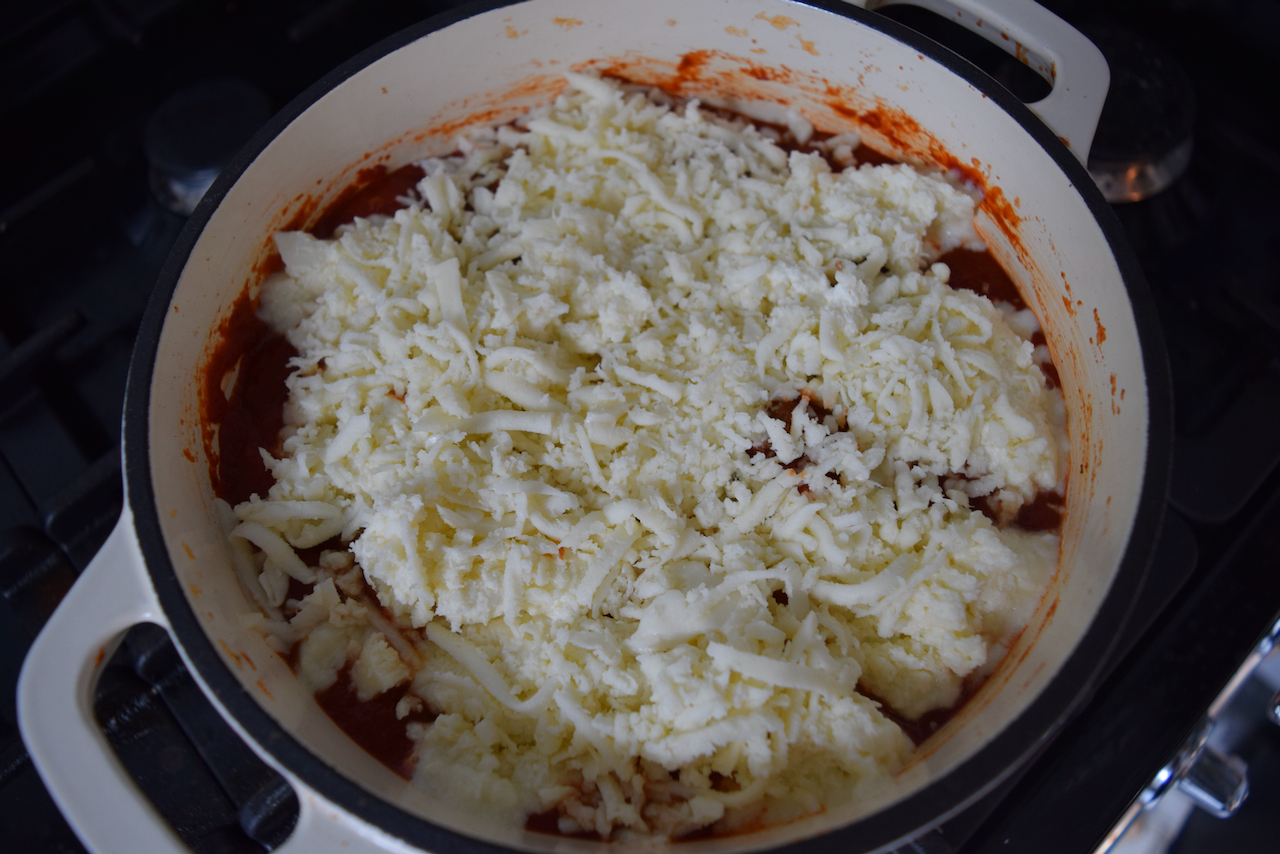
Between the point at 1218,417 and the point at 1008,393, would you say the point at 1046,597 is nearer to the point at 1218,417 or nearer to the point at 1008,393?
the point at 1008,393

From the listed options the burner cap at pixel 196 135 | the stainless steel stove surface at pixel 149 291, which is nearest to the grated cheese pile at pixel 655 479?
the stainless steel stove surface at pixel 149 291

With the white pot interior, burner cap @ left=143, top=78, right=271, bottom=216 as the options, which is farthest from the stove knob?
burner cap @ left=143, top=78, right=271, bottom=216

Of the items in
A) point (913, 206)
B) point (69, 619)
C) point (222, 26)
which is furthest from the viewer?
point (222, 26)

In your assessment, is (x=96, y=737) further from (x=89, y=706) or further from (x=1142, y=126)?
(x=1142, y=126)

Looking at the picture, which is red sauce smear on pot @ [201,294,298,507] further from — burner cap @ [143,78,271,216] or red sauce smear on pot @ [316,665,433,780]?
burner cap @ [143,78,271,216]

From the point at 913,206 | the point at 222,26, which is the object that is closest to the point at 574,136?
the point at 913,206

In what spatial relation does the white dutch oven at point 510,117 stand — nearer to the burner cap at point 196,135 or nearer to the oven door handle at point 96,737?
the oven door handle at point 96,737
